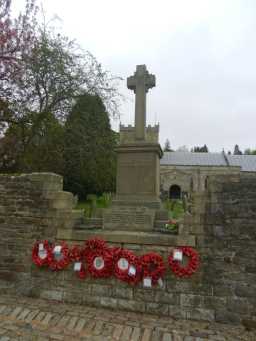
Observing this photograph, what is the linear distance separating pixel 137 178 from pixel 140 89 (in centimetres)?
238

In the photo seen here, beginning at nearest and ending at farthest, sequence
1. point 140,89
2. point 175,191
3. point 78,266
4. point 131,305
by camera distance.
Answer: point 131,305 → point 78,266 → point 140,89 → point 175,191

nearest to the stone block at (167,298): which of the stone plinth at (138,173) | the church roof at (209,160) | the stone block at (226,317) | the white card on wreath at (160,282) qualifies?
the white card on wreath at (160,282)

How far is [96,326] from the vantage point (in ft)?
11.9

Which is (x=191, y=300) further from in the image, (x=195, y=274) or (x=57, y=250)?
(x=57, y=250)

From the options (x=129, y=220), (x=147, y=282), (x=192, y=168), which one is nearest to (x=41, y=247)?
(x=129, y=220)

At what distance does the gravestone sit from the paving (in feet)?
5.74

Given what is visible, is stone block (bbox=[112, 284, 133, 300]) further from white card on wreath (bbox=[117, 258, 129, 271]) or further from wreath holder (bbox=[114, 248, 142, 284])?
white card on wreath (bbox=[117, 258, 129, 271])

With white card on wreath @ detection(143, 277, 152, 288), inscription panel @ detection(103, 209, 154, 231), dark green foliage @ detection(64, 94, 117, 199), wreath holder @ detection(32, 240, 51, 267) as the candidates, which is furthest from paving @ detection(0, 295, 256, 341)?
dark green foliage @ detection(64, 94, 117, 199)

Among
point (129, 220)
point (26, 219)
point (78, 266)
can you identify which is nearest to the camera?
point (78, 266)

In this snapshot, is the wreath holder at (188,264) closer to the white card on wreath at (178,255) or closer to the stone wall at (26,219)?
the white card on wreath at (178,255)

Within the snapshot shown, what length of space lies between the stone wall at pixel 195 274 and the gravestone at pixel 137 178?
0.95 m

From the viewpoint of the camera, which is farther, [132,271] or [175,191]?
[175,191]

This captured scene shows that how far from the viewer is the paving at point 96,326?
3.34 metres

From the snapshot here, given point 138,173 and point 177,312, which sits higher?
point 138,173
